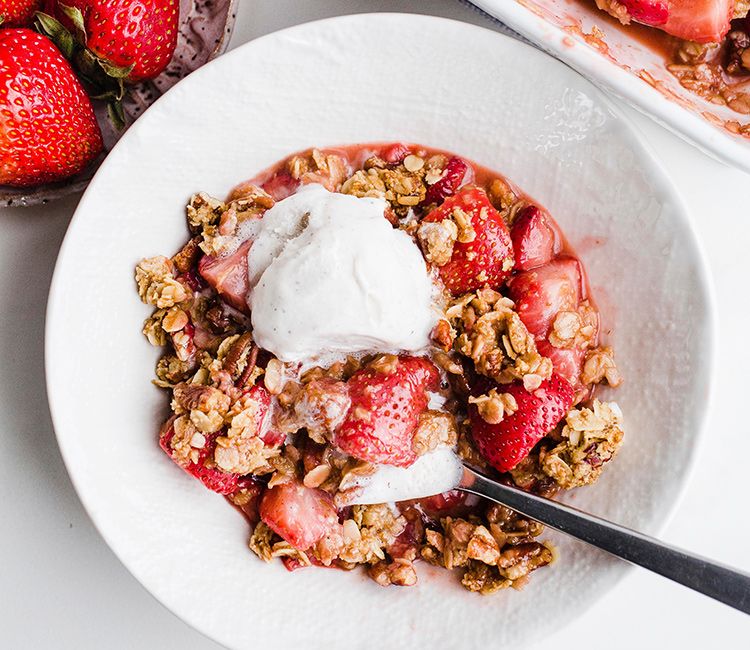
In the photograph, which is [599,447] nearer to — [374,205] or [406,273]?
[406,273]

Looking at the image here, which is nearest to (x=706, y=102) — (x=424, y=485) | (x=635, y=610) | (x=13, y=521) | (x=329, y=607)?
(x=424, y=485)

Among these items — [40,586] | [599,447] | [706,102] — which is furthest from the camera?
[40,586]

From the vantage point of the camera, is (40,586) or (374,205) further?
(40,586)

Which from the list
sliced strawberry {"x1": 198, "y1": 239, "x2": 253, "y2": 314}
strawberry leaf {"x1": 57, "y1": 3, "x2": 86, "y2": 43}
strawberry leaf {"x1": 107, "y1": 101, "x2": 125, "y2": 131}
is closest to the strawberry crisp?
sliced strawberry {"x1": 198, "y1": 239, "x2": 253, "y2": 314}

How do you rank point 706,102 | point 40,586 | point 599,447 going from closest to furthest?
point 599,447 → point 706,102 → point 40,586

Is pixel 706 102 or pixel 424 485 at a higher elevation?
pixel 706 102

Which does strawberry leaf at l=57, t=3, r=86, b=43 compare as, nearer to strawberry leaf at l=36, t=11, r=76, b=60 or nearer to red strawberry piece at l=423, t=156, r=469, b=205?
strawberry leaf at l=36, t=11, r=76, b=60

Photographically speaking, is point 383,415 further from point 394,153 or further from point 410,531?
point 394,153
